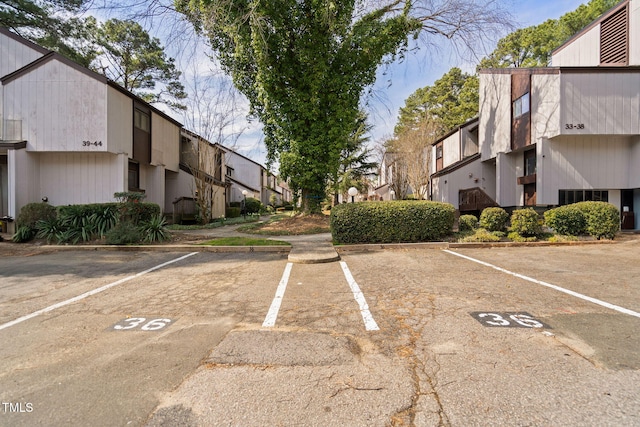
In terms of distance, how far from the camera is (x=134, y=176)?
15516 mm

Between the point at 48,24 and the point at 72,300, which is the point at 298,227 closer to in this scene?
the point at 72,300

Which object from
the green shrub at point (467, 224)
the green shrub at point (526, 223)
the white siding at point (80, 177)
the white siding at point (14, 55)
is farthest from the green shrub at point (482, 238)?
the white siding at point (14, 55)

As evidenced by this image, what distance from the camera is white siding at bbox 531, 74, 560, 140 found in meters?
13.6

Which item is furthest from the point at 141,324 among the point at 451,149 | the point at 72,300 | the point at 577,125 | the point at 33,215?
the point at 451,149

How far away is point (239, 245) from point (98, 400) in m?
7.40

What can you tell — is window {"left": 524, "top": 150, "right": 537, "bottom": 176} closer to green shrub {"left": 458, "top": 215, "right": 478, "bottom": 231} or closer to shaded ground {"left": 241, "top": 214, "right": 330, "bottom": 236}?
green shrub {"left": 458, "top": 215, "right": 478, "bottom": 231}

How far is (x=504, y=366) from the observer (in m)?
2.55

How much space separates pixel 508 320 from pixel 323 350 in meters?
2.34

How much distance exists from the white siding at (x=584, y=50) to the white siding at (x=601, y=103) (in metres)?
4.14

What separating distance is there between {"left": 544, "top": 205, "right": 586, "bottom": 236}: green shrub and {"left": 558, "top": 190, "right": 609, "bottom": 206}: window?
468cm

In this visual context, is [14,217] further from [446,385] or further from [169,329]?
[446,385]

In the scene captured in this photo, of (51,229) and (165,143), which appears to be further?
(165,143)

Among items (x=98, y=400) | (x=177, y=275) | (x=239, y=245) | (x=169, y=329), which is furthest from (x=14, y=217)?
(x=98, y=400)

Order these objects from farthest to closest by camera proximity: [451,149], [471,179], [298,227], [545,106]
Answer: [451,149] < [471,179] < [298,227] < [545,106]
